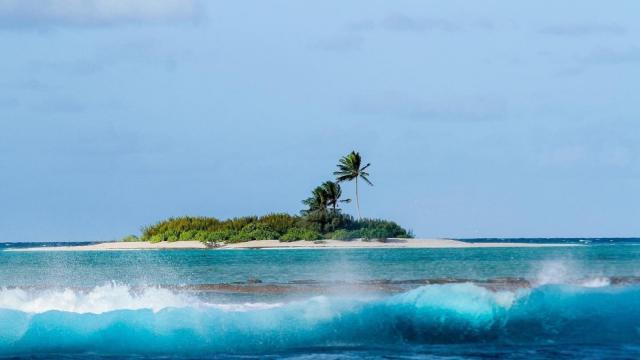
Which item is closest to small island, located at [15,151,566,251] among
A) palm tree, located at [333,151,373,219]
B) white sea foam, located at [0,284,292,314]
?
palm tree, located at [333,151,373,219]

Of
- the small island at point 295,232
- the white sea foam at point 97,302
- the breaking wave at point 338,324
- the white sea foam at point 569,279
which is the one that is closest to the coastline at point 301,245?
the small island at point 295,232

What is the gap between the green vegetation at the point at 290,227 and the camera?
325 ft

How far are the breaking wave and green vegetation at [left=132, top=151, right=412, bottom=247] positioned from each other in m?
78.3

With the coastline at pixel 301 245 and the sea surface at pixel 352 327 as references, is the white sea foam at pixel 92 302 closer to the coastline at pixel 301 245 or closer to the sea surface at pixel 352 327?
the sea surface at pixel 352 327

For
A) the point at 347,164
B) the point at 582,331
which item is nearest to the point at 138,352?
the point at 582,331

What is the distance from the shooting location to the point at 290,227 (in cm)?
10212

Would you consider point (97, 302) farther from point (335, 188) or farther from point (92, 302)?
point (335, 188)

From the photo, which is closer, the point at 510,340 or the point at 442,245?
the point at 510,340

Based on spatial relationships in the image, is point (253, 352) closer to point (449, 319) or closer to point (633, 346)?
point (449, 319)

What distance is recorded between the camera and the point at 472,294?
19031 millimetres

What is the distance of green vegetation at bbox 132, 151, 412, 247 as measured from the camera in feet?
325

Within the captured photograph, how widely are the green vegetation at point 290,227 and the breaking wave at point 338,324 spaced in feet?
257

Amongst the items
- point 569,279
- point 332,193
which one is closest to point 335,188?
point 332,193

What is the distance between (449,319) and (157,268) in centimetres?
4022
